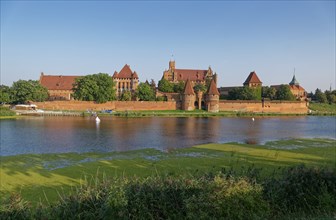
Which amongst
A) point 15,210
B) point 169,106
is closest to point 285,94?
point 169,106

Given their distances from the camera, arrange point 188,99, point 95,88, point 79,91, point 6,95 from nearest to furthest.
→ point 6,95
point 95,88
point 79,91
point 188,99

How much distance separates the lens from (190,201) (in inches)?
256

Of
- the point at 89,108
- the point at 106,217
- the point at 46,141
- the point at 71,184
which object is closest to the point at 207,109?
the point at 89,108

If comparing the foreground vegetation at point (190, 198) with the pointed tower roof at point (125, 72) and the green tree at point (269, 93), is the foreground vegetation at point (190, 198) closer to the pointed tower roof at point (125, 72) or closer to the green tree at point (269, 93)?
the green tree at point (269, 93)

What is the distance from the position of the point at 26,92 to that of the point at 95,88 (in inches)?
577

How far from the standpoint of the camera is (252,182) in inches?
297

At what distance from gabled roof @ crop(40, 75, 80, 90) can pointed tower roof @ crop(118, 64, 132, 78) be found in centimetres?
1330

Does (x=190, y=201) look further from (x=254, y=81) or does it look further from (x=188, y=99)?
(x=254, y=81)

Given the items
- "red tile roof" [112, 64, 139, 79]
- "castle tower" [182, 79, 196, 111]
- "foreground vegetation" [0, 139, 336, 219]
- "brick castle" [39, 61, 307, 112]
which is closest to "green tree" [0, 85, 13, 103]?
"brick castle" [39, 61, 307, 112]

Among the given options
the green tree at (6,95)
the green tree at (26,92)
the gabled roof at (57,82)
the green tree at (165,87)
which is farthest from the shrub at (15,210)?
the gabled roof at (57,82)

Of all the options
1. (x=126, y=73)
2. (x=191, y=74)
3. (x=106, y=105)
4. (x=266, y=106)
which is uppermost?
(x=191, y=74)

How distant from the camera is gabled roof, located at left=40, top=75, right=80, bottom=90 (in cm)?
→ 9150

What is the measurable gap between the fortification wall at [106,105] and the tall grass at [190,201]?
6409 centimetres

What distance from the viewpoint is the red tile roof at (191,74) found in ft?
332
